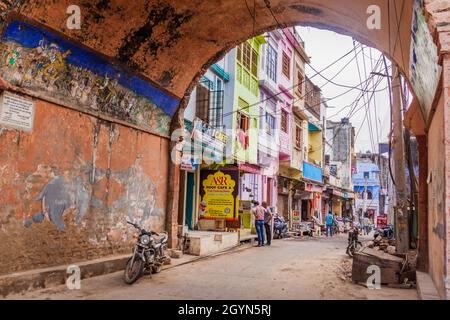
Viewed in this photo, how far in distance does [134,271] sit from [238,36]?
6.56m

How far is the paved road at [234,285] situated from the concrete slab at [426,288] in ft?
1.09

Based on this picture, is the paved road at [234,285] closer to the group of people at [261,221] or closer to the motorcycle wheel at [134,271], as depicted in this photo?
the motorcycle wheel at [134,271]

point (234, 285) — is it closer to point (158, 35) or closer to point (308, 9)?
point (158, 35)

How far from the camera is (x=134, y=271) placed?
7891 millimetres

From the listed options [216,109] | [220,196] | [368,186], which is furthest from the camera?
[368,186]

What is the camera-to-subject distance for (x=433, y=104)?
6.22 m

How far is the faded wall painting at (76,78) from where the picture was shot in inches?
273

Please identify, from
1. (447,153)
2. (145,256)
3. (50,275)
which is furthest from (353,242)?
(50,275)

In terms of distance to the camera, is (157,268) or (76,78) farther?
(157,268)

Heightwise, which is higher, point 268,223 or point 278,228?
point 268,223

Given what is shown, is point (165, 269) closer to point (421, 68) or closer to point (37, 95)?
point (37, 95)

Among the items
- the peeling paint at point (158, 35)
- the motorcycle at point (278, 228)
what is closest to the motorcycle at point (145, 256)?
the peeling paint at point (158, 35)

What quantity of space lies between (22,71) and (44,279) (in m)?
3.60
